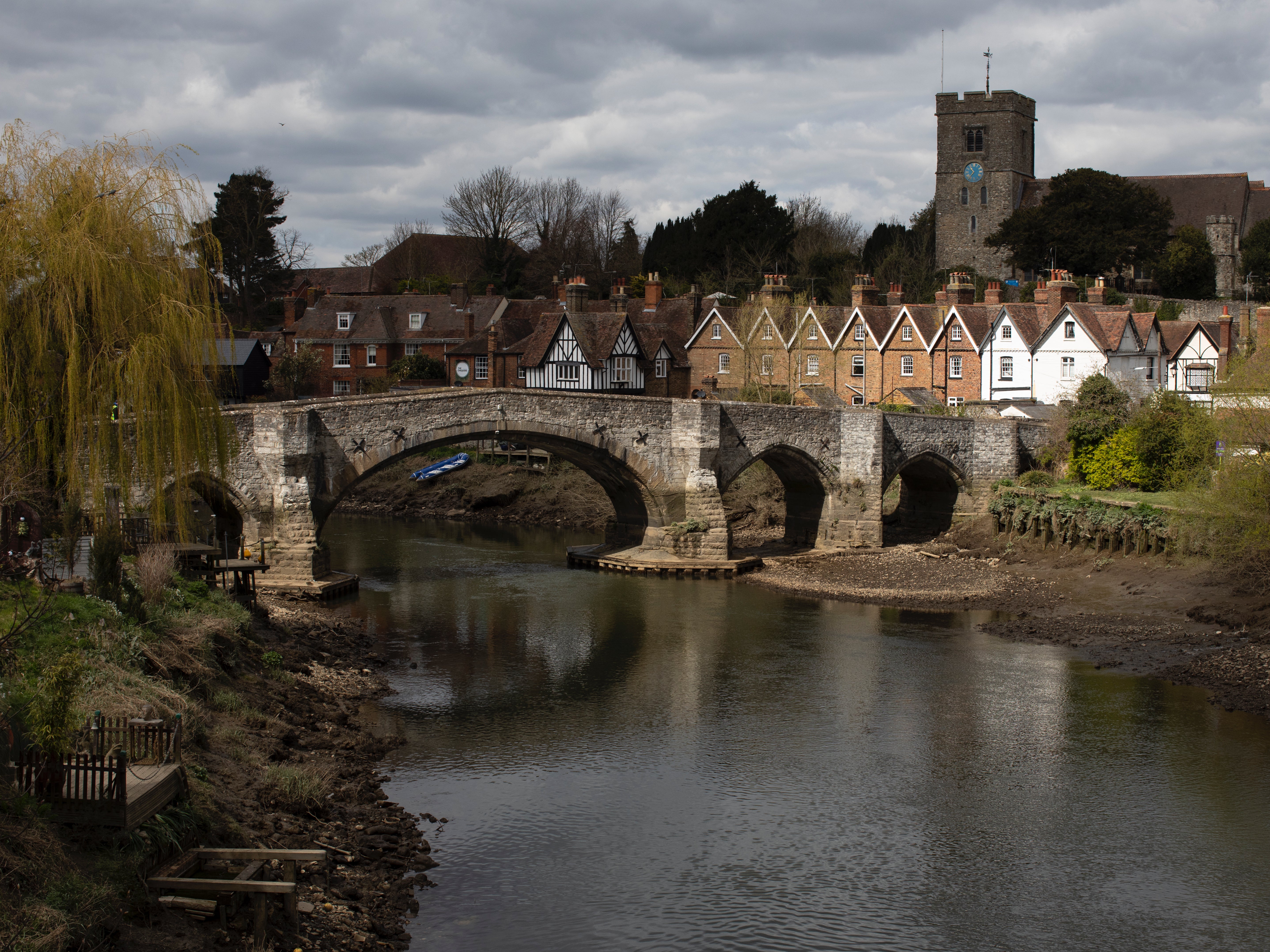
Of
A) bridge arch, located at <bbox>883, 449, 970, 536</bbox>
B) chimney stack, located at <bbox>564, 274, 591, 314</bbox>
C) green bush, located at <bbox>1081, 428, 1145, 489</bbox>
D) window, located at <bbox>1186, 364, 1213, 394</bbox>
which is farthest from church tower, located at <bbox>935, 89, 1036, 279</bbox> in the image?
green bush, located at <bbox>1081, 428, 1145, 489</bbox>

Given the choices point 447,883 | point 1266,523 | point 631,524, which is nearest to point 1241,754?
point 1266,523

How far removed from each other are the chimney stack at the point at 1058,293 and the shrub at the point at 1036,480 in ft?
40.8

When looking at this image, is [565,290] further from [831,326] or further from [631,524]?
[631,524]

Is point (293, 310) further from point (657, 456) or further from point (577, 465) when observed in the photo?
point (657, 456)

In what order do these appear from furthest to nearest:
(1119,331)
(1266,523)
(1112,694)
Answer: (1119,331) < (1266,523) < (1112,694)

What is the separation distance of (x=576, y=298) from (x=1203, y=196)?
4223cm

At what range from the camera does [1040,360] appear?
47.7m

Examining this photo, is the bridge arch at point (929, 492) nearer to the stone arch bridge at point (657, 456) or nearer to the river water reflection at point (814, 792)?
the stone arch bridge at point (657, 456)

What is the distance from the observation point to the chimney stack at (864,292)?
177 ft

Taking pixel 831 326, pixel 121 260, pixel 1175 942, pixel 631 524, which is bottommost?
pixel 1175 942

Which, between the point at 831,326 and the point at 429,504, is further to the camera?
the point at 831,326

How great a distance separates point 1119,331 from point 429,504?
99.1 ft

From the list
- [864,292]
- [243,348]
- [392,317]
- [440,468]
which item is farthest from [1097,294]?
[243,348]

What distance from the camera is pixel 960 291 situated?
51844 millimetres
